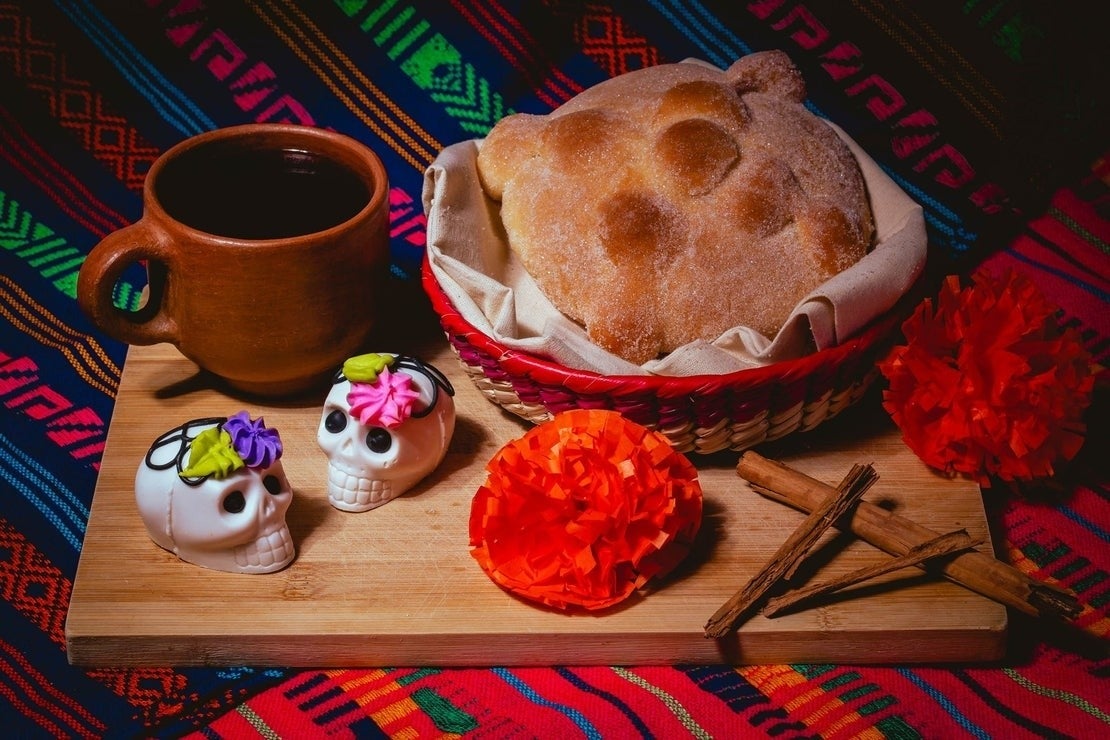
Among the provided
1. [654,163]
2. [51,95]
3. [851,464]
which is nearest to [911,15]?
[654,163]

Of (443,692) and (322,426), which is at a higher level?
(322,426)

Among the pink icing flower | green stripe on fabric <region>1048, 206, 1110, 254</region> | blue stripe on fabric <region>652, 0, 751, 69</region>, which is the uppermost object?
blue stripe on fabric <region>652, 0, 751, 69</region>

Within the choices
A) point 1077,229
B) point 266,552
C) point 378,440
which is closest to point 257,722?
point 266,552

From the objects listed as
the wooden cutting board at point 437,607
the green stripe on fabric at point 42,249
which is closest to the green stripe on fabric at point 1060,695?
the wooden cutting board at point 437,607

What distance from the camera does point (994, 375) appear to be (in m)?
1.07

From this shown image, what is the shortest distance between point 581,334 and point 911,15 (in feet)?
2.07

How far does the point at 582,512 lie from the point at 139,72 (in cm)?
89

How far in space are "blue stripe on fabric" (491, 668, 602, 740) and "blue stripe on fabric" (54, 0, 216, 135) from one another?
2.81ft

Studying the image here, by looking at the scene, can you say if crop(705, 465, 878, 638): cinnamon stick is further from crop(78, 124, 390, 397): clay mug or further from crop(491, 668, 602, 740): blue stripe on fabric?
crop(78, 124, 390, 397): clay mug

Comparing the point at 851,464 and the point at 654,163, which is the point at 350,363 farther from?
the point at 851,464

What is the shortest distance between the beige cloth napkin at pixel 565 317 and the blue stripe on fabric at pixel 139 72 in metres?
0.45

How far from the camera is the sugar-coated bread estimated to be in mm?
1075

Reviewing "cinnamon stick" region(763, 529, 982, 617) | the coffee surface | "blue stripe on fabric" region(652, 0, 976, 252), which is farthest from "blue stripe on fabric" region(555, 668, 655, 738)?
"blue stripe on fabric" region(652, 0, 976, 252)

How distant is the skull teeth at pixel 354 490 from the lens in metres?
1.05
